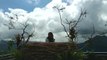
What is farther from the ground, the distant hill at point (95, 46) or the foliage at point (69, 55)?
the distant hill at point (95, 46)

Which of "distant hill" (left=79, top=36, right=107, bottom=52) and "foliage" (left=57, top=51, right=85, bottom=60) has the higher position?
"distant hill" (left=79, top=36, right=107, bottom=52)

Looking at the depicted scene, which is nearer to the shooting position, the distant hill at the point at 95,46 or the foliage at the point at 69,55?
the foliage at the point at 69,55

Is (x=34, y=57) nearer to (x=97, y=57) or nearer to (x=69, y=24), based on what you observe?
(x=97, y=57)

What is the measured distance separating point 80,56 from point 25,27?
12333mm

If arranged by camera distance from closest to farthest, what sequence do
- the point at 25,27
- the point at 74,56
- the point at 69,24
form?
the point at 74,56 < the point at 69,24 < the point at 25,27

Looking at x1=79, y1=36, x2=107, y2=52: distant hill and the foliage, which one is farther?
x1=79, y1=36, x2=107, y2=52: distant hill

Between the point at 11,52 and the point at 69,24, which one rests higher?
the point at 69,24

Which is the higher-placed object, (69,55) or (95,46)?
(95,46)

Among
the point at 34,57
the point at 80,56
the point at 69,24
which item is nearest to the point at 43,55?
the point at 34,57

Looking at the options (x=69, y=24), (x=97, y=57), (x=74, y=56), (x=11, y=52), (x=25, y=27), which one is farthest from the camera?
(x=25, y=27)

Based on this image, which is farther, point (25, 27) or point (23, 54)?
point (25, 27)

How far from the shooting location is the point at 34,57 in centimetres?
1383

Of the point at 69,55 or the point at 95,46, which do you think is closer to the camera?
the point at 69,55

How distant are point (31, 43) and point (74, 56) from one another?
1.67 metres
